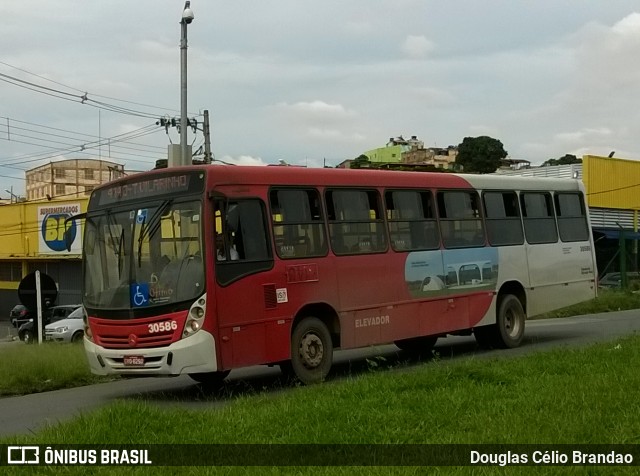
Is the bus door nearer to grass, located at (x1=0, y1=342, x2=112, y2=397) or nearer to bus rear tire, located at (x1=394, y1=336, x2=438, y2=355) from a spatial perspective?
grass, located at (x1=0, y1=342, x2=112, y2=397)

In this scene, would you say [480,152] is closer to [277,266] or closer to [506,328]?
[506,328]

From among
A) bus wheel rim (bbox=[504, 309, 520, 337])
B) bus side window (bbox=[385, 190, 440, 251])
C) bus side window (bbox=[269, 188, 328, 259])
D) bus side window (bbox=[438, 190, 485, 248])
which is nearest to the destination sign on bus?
bus side window (bbox=[269, 188, 328, 259])

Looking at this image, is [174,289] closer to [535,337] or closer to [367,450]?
[367,450]

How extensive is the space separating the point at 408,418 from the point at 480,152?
72.8 m

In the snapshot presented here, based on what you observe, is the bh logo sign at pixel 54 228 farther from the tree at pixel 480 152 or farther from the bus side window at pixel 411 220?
the tree at pixel 480 152

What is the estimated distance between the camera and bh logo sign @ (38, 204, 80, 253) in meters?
47.0

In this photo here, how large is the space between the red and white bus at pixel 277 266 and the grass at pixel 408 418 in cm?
195

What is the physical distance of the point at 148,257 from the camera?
11023 millimetres

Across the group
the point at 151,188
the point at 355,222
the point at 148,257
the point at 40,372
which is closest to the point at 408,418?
the point at 148,257

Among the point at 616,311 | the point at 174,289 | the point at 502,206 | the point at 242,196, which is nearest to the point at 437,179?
the point at 502,206

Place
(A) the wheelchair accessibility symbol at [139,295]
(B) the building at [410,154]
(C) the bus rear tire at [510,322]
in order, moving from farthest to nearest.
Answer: (B) the building at [410,154]
(C) the bus rear tire at [510,322]
(A) the wheelchair accessibility symbol at [139,295]

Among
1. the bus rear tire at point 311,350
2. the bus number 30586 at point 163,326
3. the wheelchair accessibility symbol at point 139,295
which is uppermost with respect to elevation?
the wheelchair accessibility symbol at point 139,295

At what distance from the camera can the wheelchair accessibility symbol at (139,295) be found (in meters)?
10.9

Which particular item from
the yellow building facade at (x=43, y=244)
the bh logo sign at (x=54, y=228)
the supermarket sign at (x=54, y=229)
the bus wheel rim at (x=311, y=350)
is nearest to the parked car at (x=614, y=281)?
the bus wheel rim at (x=311, y=350)
